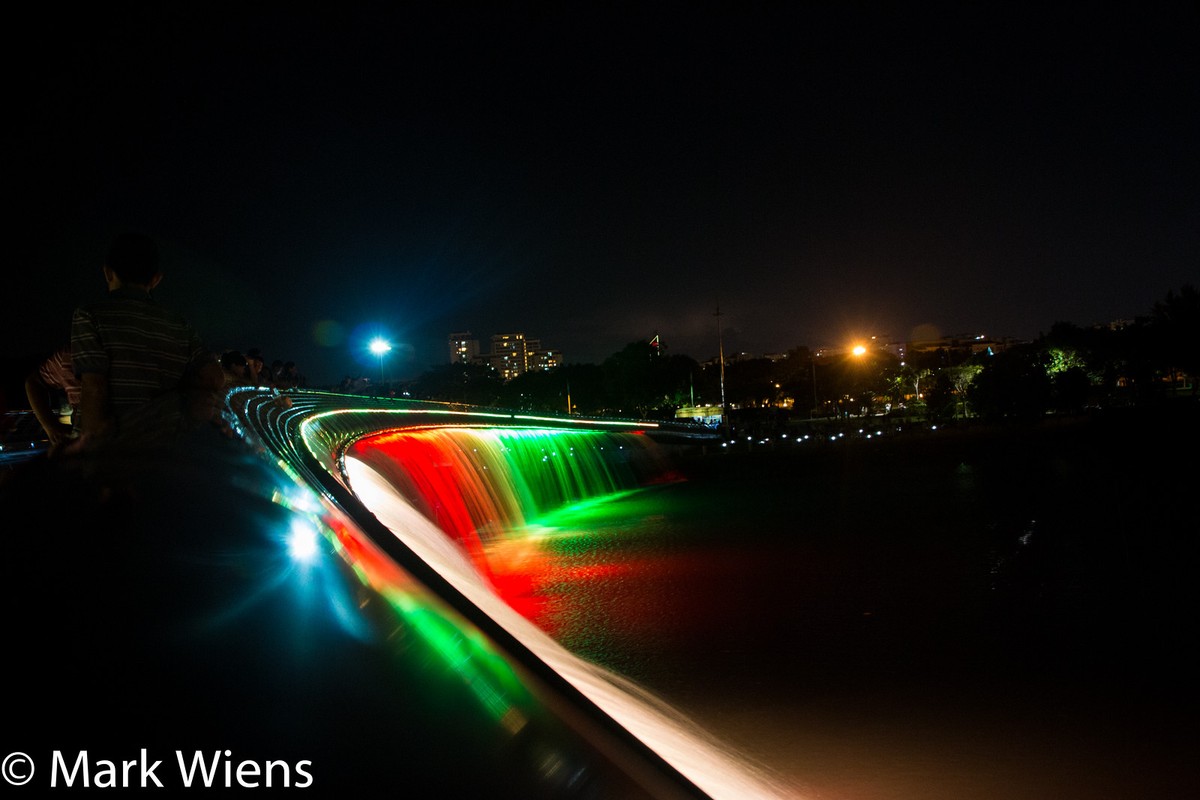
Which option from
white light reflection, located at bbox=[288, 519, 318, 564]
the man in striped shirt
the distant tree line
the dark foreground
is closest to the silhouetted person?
the man in striped shirt

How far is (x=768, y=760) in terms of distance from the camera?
18.5 ft

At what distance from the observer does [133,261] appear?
368cm

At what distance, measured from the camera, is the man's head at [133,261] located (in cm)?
364

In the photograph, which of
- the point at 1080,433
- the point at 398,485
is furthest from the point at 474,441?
the point at 1080,433

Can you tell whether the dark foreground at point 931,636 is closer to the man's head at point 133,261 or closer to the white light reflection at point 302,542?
the white light reflection at point 302,542

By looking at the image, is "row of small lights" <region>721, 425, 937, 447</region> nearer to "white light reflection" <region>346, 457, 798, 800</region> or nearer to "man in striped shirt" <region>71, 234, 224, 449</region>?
"white light reflection" <region>346, 457, 798, 800</region>

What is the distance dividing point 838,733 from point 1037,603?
14.8 feet

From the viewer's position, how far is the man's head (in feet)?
11.9

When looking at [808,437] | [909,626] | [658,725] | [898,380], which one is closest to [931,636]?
[909,626]
